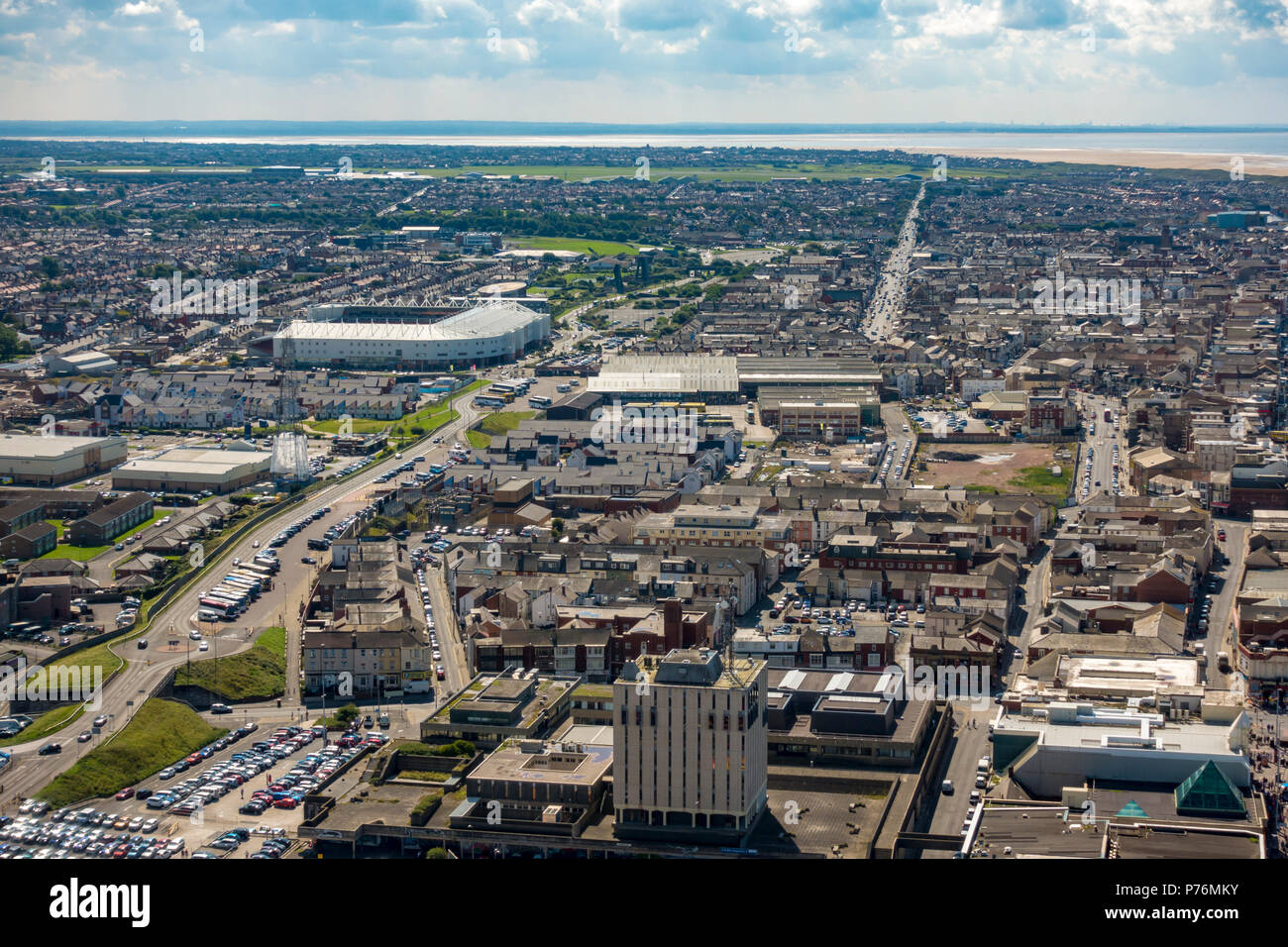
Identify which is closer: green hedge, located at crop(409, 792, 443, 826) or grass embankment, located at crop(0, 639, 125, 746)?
green hedge, located at crop(409, 792, 443, 826)

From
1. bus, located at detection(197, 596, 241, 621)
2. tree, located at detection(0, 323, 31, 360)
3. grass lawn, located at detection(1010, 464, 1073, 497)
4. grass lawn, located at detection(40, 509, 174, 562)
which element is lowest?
grass lawn, located at detection(40, 509, 174, 562)

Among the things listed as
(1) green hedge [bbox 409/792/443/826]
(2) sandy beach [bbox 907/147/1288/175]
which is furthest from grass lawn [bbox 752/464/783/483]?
(2) sandy beach [bbox 907/147/1288/175]

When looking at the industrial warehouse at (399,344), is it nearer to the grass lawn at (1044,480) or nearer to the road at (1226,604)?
the grass lawn at (1044,480)

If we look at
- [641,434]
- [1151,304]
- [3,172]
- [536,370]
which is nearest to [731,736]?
[641,434]

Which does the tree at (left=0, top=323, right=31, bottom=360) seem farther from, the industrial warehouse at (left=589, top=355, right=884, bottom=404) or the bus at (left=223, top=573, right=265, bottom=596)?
the bus at (left=223, top=573, right=265, bottom=596)

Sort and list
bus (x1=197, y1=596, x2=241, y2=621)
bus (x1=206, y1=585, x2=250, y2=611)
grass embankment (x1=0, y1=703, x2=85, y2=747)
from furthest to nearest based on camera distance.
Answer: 1. bus (x1=206, y1=585, x2=250, y2=611)
2. bus (x1=197, y1=596, x2=241, y2=621)
3. grass embankment (x1=0, y1=703, x2=85, y2=747)

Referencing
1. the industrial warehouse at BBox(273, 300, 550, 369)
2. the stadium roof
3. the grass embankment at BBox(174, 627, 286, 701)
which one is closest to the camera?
the grass embankment at BBox(174, 627, 286, 701)
